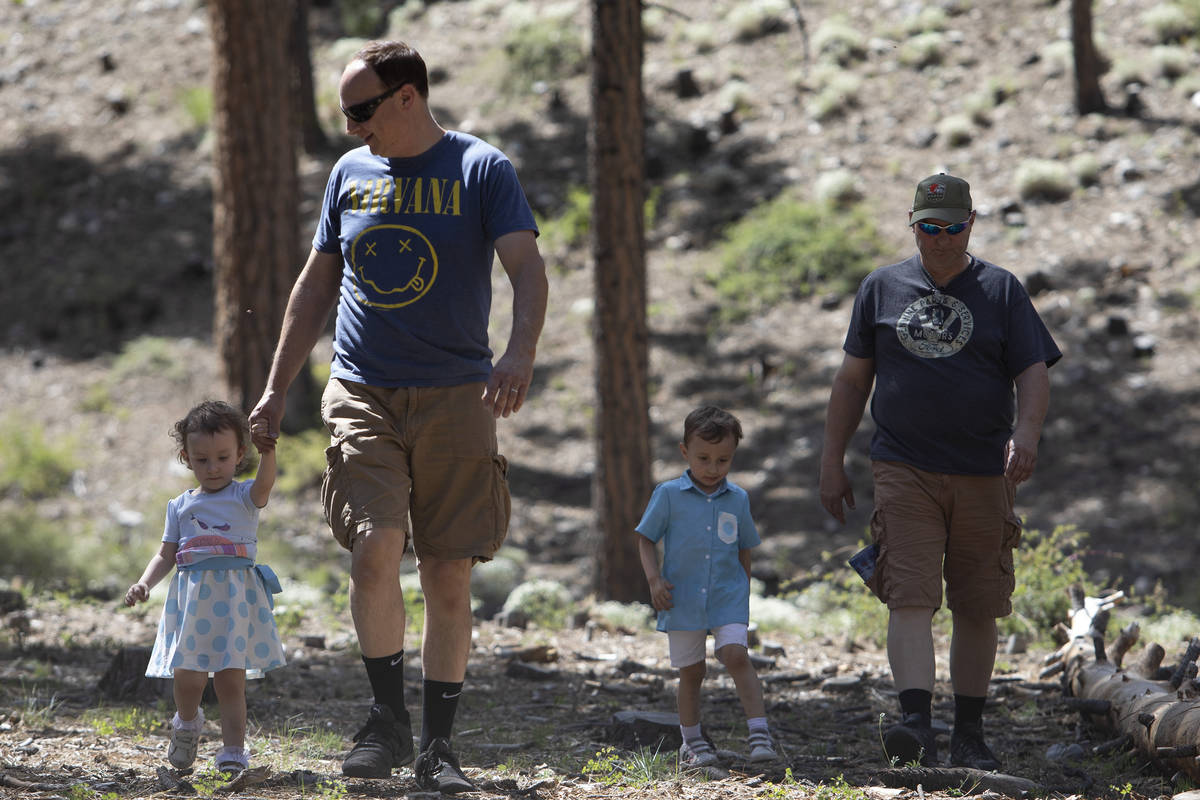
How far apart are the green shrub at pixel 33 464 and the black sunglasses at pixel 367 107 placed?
420 inches

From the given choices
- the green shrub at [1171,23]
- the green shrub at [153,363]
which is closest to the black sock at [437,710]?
the green shrub at [153,363]

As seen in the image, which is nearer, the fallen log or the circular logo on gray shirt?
the fallen log

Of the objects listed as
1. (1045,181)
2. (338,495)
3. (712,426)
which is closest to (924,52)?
(1045,181)

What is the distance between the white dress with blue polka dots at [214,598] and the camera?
4.05 meters

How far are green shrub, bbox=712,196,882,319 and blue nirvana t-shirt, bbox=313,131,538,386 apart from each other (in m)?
10.7

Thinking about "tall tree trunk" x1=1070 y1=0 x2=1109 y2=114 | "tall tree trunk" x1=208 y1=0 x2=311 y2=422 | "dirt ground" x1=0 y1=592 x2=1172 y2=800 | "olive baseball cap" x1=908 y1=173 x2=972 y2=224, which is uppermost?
"tall tree trunk" x1=1070 y1=0 x2=1109 y2=114

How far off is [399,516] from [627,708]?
2.19 meters

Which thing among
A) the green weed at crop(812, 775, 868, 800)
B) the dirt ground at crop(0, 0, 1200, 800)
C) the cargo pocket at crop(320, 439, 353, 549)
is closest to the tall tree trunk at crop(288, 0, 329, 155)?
the dirt ground at crop(0, 0, 1200, 800)

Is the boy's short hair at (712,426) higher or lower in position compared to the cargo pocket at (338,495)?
higher

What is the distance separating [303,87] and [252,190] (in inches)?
342

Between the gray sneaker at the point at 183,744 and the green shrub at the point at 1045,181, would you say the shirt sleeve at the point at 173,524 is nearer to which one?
the gray sneaker at the point at 183,744

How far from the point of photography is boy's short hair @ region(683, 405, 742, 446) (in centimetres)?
453

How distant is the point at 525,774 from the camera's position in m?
4.41

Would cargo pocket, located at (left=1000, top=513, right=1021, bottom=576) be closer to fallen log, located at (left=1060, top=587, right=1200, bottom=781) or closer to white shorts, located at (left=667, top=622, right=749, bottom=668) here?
fallen log, located at (left=1060, top=587, right=1200, bottom=781)
